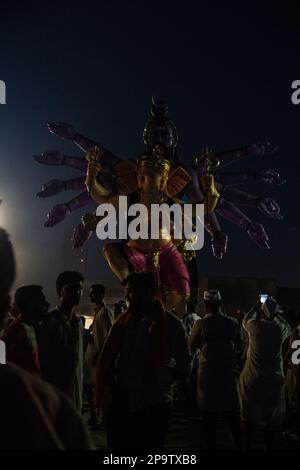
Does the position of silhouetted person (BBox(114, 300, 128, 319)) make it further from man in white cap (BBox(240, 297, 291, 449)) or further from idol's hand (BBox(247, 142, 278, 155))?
idol's hand (BBox(247, 142, 278, 155))

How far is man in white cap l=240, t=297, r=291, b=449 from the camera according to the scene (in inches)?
232

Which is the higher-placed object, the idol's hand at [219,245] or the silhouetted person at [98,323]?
the idol's hand at [219,245]

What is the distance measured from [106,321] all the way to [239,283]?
27.1m

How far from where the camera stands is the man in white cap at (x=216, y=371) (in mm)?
5391

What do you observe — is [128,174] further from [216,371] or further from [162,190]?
[216,371]

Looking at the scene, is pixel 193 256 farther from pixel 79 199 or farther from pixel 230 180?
pixel 79 199

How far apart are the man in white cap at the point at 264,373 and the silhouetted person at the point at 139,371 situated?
89.1 inches

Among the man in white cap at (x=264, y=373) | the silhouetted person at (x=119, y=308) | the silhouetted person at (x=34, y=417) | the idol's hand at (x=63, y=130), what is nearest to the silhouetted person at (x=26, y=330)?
the silhouetted person at (x=34, y=417)

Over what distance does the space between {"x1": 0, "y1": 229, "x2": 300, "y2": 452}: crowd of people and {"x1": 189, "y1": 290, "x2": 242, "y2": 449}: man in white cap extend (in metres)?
0.01

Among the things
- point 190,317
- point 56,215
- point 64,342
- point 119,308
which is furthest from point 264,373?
point 56,215

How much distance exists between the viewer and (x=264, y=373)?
5.99 meters

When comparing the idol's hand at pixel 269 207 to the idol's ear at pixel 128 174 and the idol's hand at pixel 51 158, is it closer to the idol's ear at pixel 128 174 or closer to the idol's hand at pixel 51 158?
the idol's ear at pixel 128 174

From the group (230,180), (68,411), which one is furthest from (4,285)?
(230,180)

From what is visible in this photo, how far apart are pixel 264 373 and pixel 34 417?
5.30 metres
